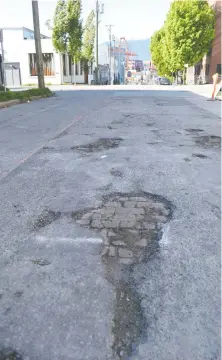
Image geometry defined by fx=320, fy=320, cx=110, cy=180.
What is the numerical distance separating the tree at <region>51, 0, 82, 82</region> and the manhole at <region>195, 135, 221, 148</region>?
1293 inches

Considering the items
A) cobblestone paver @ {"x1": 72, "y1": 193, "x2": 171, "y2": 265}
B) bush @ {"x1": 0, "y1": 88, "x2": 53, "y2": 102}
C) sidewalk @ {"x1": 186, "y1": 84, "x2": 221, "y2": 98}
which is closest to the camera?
cobblestone paver @ {"x1": 72, "y1": 193, "x2": 171, "y2": 265}

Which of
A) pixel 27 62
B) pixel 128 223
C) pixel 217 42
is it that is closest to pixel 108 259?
pixel 128 223

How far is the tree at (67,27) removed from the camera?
3453 cm

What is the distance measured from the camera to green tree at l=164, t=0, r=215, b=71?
39969 millimetres

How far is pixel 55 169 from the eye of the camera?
4375mm

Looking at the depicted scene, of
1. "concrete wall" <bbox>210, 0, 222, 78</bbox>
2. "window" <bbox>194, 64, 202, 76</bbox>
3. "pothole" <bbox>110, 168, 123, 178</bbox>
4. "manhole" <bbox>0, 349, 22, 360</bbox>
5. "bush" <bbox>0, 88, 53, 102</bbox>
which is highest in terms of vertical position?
"concrete wall" <bbox>210, 0, 222, 78</bbox>

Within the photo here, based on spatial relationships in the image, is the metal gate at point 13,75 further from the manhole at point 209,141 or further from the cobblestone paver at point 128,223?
the cobblestone paver at point 128,223

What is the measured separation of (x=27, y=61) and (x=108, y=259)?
141 feet

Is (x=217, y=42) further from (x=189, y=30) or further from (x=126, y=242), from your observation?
(x=126, y=242)

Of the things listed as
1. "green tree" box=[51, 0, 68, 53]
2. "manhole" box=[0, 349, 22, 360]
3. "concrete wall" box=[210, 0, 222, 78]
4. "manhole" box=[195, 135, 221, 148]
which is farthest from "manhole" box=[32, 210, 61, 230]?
"concrete wall" box=[210, 0, 222, 78]

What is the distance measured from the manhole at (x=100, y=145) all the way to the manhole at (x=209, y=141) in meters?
1.55

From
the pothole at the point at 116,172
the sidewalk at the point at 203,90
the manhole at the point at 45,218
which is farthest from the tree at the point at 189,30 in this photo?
the manhole at the point at 45,218

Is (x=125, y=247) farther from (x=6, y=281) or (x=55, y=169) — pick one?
(x=55, y=169)

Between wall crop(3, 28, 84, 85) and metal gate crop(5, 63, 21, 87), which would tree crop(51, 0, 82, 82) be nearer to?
wall crop(3, 28, 84, 85)
